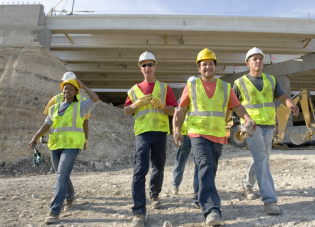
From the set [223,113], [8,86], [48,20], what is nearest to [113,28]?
[48,20]

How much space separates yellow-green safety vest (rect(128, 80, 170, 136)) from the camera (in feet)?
10.4

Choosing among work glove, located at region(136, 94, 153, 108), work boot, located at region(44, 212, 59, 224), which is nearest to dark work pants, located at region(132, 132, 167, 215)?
work glove, located at region(136, 94, 153, 108)

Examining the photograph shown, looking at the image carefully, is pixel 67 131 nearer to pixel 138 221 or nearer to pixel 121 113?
pixel 138 221

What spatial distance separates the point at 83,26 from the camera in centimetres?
1285

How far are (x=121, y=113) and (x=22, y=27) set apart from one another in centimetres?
666

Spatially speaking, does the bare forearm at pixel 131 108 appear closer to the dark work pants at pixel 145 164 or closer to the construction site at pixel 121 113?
the dark work pants at pixel 145 164

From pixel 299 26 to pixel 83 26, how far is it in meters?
11.6

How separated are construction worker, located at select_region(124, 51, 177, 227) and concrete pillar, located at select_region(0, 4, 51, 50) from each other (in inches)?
435

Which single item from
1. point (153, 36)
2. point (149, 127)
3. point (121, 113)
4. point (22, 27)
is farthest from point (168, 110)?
point (22, 27)

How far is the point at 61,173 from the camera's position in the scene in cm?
302

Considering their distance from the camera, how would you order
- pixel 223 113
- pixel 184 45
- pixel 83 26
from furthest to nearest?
pixel 184 45
pixel 83 26
pixel 223 113

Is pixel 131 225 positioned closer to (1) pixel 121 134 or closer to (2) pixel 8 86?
(1) pixel 121 134

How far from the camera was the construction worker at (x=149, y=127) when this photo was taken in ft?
9.65

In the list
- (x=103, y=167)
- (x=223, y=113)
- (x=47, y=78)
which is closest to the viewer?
(x=223, y=113)
